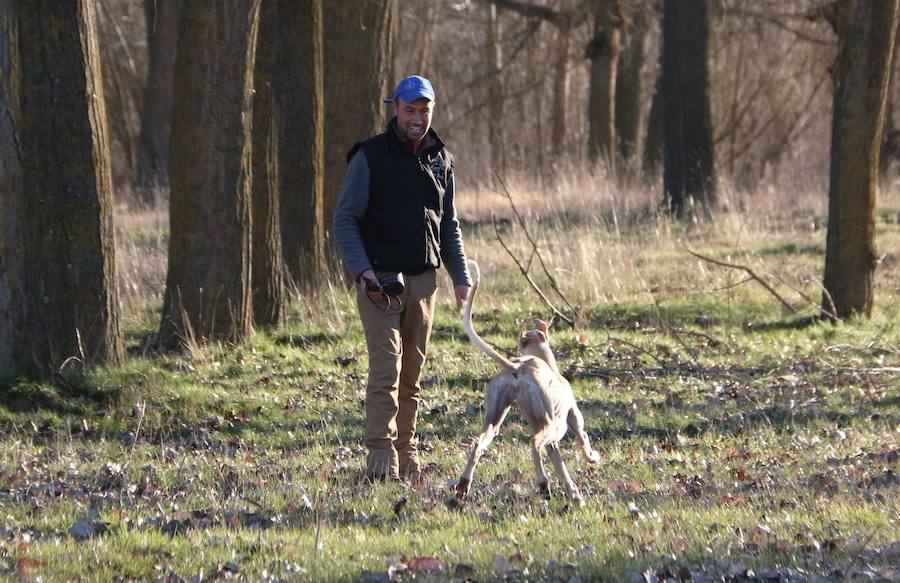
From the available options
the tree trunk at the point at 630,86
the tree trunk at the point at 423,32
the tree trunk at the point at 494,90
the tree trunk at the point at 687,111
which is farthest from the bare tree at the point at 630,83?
the tree trunk at the point at 687,111

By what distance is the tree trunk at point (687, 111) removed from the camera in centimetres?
2181

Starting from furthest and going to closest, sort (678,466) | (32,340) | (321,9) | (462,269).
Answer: (321,9) < (32,340) < (678,466) < (462,269)

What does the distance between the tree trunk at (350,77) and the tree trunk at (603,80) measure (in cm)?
1261

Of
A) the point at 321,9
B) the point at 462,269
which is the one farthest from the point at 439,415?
the point at 321,9

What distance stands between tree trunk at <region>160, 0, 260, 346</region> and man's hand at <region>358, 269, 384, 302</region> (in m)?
4.89

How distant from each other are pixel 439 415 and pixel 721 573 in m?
4.83

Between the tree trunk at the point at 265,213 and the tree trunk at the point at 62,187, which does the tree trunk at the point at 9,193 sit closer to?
the tree trunk at the point at 62,187

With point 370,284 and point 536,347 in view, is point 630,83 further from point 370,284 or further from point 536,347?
point 370,284

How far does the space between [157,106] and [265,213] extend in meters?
17.8

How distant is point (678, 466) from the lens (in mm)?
8469

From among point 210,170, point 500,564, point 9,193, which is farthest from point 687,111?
point 500,564

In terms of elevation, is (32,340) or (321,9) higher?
(321,9)

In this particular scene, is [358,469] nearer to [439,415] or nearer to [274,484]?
[274,484]

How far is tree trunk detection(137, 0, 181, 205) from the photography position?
27.6 m
